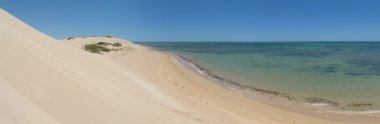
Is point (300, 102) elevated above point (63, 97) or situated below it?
below

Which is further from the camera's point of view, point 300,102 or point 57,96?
point 300,102

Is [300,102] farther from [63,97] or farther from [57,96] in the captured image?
[57,96]

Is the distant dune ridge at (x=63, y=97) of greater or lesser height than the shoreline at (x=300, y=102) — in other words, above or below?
above

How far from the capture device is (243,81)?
19984 millimetres

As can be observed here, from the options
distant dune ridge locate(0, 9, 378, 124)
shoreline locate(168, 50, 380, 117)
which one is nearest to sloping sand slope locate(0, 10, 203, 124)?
distant dune ridge locate(0, 9, 378, 124)

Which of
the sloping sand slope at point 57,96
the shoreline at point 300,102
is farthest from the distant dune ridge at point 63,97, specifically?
the shoreline at point 300,102

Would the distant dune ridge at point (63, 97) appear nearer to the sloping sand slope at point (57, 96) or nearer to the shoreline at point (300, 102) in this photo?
the sloping sand slope at point (57, 96)

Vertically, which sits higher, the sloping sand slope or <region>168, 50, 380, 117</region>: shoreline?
the sloping sand slope

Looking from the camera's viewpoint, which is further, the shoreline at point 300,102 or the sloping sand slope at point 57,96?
the shoreline at point 300,102

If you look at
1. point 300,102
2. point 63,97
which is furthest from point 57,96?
point 300,102

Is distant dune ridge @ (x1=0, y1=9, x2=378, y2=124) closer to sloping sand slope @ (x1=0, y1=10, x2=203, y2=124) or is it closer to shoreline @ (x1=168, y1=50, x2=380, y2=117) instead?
sloping sand slope @ (x1=0, y1=10, x2=203, y2=124)

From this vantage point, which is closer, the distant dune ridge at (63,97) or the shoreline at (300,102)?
the distant dune ridge at (63,97)

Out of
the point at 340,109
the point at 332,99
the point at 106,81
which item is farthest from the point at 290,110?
the point at 106,81

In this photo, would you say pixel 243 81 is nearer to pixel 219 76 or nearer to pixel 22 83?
pixel 219 76
